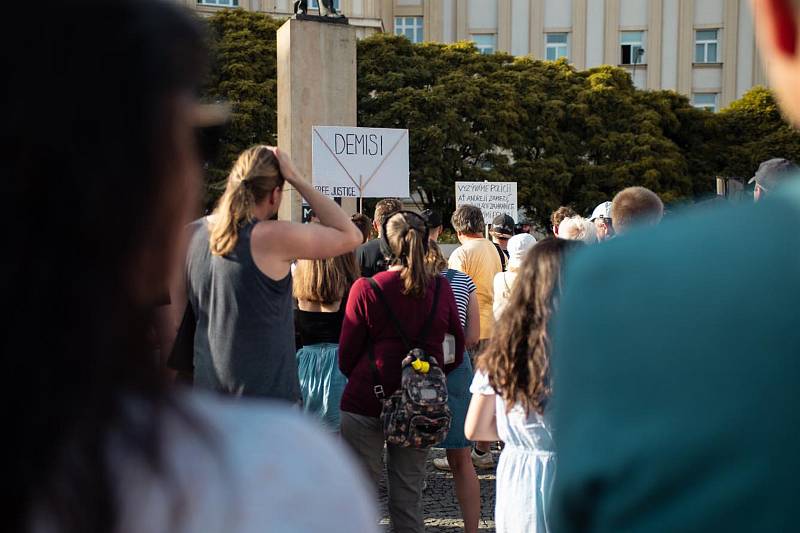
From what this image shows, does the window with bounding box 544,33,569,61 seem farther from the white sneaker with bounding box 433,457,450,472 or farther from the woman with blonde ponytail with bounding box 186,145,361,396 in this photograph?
the woman with blonde ponytail with bounding box 186,145,361,396

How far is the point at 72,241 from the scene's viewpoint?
738 millimetres

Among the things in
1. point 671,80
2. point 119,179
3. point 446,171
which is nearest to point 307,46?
point 119,179

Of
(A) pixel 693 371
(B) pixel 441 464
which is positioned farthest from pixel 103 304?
(B) pixel 441 464

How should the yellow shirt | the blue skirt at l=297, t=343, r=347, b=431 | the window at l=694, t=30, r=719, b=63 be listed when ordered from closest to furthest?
the blue skirt at l=297, t=343, r=347, b=431
the yellow shirt
the window at l=694, t=30, r=719, b=63

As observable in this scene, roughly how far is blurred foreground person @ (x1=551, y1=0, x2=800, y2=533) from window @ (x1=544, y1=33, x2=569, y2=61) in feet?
146

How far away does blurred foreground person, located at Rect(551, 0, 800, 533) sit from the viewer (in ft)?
2.17

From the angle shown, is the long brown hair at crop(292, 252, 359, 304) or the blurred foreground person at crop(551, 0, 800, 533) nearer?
the blurred foreground person at crop(551, 0, 800, 533)

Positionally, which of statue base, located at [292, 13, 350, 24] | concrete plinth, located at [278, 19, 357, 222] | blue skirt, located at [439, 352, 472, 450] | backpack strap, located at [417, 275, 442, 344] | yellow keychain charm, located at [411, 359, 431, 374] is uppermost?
statue base, located at [292, 13, 350, 24]

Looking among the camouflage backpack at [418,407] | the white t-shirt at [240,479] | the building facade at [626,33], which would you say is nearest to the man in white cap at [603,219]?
the camouflage backpack at [418,407]

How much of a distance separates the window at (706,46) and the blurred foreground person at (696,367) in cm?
4534

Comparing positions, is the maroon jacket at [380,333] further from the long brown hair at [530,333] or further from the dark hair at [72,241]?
the dark hair at [72,241]

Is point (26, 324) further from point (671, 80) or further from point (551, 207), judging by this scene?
point (671, 80)

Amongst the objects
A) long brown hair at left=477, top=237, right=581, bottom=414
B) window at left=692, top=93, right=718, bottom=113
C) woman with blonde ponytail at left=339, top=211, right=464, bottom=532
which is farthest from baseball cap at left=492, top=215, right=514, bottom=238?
window at left=692, top=93, right=718, bottom=113

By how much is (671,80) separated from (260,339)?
141 ft
